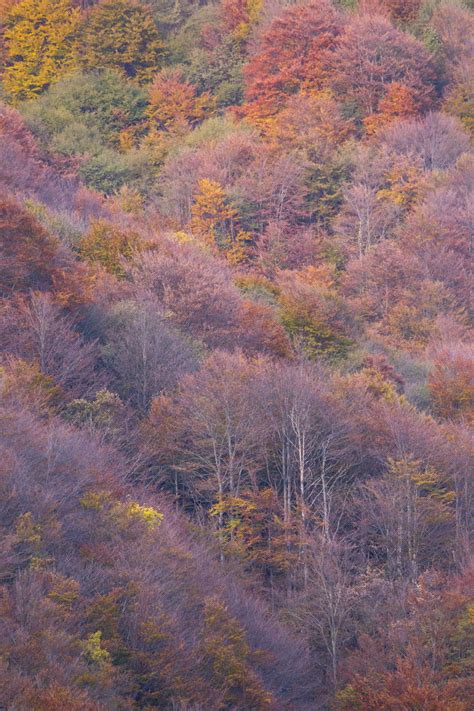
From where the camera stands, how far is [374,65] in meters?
59.7

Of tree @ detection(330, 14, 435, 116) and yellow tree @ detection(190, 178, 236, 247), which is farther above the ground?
tree @ detection(330, 14, 435, 116)

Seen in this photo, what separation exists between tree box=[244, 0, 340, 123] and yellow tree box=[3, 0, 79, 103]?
11.9m

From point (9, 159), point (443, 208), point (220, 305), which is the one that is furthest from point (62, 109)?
point (220, 305)

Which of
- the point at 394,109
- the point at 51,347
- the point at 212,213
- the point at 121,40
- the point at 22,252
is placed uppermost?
the point at 394,109

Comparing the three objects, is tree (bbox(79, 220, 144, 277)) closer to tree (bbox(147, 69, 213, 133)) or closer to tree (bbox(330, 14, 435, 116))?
tree (bbox(330, 14, 435, 116))

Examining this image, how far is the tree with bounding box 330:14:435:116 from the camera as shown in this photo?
59875 mm

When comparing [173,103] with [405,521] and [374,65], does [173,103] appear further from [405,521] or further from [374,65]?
[405,521]

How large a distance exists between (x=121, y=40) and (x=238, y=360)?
40209mm

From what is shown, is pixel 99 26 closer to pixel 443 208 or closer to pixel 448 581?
pixel 443 208

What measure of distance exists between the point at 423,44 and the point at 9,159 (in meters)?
26.0

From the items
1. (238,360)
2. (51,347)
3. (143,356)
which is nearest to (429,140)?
(238,360)

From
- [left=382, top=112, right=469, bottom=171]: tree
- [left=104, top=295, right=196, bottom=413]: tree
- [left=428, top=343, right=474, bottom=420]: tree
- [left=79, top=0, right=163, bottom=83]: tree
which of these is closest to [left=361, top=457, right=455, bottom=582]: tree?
[left=104, top=295, right=196, bottom=413]: tree

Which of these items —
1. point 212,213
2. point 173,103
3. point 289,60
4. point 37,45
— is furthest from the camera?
point 37,45

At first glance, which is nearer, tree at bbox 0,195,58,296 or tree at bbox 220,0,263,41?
tree at bbox 0,195,58,296
